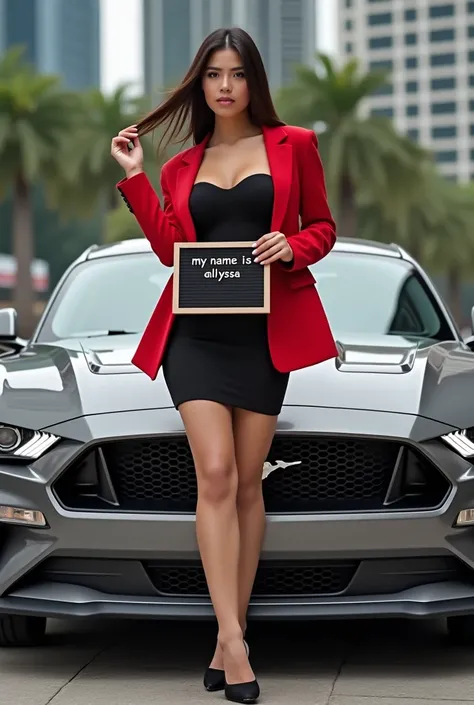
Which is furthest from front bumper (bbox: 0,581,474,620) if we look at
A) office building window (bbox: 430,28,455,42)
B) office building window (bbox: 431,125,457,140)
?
office building window (bbox: 430,28,455,42)

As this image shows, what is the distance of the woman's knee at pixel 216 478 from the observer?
3.91m

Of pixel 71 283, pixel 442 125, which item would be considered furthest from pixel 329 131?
pixel 442 125

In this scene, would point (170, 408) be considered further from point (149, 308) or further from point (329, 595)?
point (149, 308)

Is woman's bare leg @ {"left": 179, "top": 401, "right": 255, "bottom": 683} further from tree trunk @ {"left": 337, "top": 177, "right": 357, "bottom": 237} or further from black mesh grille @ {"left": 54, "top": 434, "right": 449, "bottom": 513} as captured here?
tree trunk @ {"left": 337, "top": 177, "right": 357, "bottom": 237}

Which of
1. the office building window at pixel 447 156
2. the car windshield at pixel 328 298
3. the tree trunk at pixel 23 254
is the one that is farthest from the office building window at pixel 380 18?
the car windshield at pixel 328 298

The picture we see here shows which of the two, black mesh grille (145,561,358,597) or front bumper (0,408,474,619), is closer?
front bumper (0,408,474,619)

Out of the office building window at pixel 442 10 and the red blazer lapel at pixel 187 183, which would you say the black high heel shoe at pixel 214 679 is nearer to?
the red blazer lapel at pixel 187 183

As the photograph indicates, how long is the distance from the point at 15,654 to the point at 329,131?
35069mm

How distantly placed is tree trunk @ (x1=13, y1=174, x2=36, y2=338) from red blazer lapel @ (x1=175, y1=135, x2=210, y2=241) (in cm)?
3723

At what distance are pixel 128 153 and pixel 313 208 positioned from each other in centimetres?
58

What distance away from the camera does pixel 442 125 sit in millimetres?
158625

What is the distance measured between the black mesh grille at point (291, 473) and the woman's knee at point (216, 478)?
240 millimetres

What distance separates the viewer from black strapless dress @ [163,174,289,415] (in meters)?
3.96

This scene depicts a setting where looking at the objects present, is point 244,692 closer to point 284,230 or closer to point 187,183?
point 284,230
